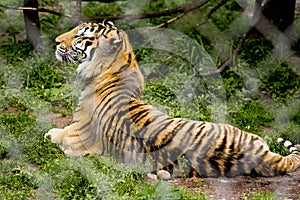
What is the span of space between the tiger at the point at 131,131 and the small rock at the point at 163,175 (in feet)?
0.07

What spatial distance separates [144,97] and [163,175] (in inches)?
32.0

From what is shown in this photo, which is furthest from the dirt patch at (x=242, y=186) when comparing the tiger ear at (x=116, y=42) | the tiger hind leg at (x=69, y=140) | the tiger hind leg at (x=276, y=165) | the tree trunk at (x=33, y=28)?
the tree trunk at (x=33, y=28)

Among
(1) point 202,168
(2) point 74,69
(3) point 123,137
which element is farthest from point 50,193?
(2) point 74,69

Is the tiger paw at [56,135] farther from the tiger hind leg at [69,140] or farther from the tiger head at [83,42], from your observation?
the tiger head at [83,42]

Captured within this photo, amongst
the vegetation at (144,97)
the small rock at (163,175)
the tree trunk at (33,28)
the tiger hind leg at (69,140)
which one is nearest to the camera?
the vegetation at (144,97)

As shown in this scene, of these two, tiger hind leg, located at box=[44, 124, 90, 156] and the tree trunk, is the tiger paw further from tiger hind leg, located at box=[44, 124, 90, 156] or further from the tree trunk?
the tree trunk

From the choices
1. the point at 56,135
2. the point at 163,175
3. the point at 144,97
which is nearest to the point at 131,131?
the point at 163,175

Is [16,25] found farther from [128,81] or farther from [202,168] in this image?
[202,168]

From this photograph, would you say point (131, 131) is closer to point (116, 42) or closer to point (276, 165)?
point (116, 42)

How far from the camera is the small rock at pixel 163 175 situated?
2.35 metres

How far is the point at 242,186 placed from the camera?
234 cm

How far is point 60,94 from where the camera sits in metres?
3.19

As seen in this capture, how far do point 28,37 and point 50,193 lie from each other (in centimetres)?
159

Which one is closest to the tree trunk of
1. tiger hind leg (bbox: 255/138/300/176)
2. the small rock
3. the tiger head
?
the tiger head
